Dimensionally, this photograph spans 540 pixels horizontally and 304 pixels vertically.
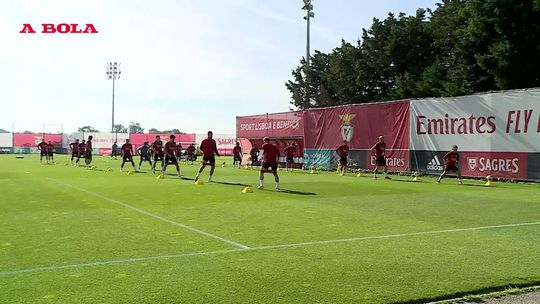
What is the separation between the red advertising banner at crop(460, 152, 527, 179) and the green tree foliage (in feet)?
41.9

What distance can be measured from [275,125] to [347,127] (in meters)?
6.98

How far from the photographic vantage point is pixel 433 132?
2559 cm

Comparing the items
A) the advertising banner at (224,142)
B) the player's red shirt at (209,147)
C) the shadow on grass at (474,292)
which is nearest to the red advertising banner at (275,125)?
the player's red shirt at (209,147)

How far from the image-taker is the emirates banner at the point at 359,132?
2747 centimetres

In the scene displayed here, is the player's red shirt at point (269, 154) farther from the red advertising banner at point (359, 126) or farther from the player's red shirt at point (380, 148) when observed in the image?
the red advertising banner at point (359, 126)

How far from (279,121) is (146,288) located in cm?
3127

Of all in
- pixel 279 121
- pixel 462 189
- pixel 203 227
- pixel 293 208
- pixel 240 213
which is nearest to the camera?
pixel 203 227

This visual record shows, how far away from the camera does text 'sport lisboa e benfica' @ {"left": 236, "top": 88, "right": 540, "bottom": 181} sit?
21516mm

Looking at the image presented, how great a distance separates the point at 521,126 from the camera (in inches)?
846

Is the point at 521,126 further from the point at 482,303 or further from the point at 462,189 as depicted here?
the point at 482,303

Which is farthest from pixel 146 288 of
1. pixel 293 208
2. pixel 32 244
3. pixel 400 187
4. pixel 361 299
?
pixel 400 187

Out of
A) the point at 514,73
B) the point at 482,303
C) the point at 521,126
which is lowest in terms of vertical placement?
the point at 482,303

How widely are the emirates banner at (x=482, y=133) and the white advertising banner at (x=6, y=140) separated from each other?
72.2 meters

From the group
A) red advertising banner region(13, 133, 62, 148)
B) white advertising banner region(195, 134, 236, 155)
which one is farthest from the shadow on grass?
red advertising banner region(13, 133, 62, 148)
